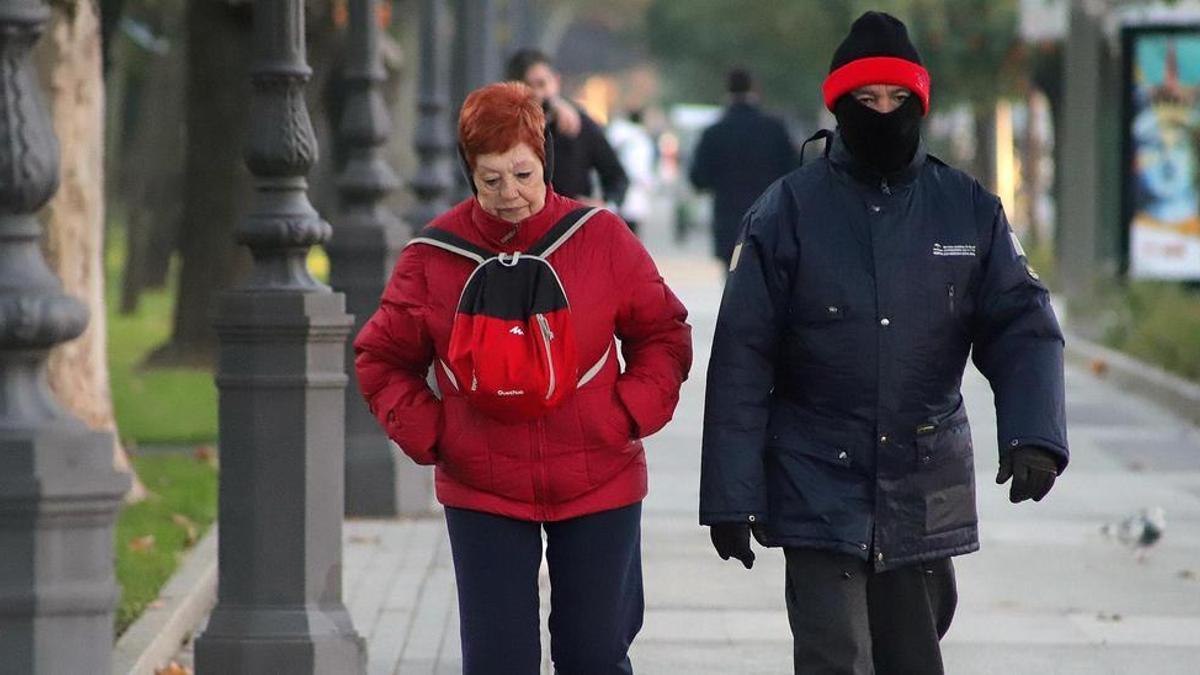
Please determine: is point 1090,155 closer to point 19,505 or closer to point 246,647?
point 246,647

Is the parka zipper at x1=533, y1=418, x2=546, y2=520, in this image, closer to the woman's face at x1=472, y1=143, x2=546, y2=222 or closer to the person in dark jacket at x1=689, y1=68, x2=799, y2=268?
the woman's face at x1=472, y1=143, x2=546, y2=222

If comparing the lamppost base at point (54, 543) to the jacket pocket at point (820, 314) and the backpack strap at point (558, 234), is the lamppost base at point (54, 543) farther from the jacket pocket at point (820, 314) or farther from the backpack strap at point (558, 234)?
the jacket pocket at point (820, 314)

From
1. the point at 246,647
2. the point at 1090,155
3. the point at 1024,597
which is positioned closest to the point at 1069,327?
the point at 1090,155

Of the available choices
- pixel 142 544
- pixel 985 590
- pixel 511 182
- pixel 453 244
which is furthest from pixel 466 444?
pixel 142 544

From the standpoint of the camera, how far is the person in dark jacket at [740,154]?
60.2 feet

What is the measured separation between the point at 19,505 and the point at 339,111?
23.9m

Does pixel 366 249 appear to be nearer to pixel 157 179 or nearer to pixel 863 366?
pixel 863 366

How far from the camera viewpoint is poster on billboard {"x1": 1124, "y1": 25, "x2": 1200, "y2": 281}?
22.0 m

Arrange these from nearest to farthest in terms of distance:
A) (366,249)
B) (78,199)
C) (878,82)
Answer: (878,82)
(78,199)
(366,249)

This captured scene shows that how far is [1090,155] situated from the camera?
23.2 meters

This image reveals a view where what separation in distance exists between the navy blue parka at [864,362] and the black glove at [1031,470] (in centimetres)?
2

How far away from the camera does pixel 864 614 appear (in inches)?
216

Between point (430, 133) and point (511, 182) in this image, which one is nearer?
point (511, 182)

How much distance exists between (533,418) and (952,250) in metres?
0.93
